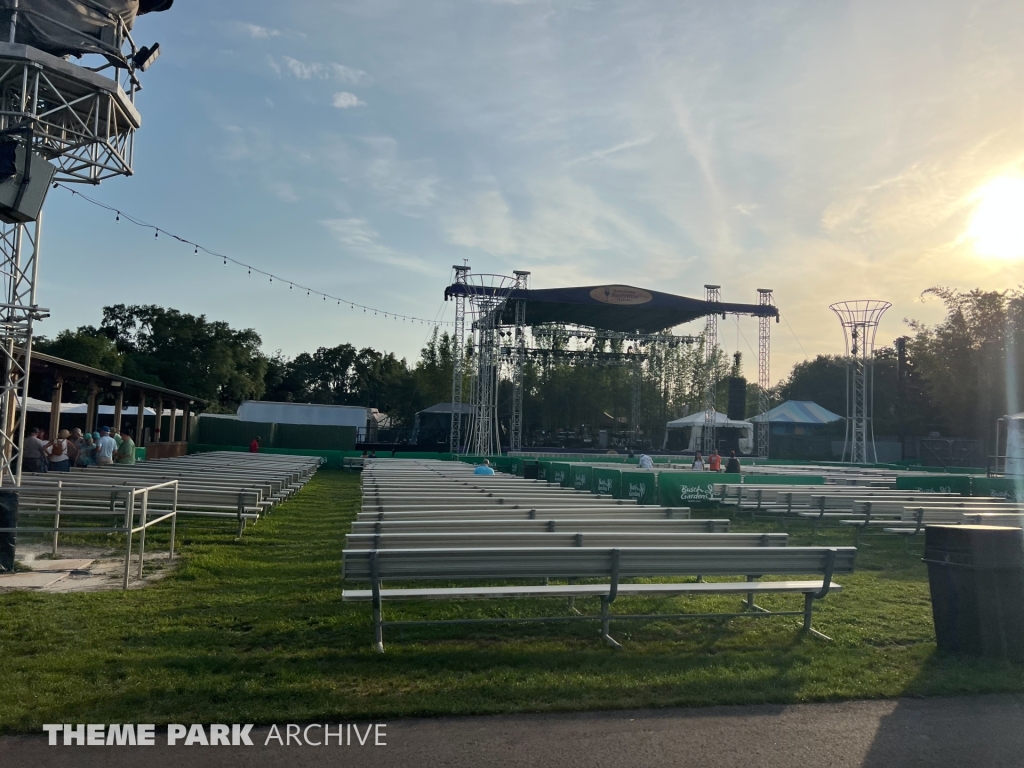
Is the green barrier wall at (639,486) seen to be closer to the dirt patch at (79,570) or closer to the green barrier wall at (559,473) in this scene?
the green barrier wall at (559,473)

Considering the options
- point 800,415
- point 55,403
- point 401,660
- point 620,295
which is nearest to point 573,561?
point 401,660

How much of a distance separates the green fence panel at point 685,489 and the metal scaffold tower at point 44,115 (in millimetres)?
10216

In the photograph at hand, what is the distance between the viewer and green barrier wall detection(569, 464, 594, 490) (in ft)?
53.0

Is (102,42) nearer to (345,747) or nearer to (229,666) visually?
(229,666)

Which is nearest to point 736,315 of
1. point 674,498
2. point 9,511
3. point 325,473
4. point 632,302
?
point 632,302

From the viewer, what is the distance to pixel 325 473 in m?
26.0

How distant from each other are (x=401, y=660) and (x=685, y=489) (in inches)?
418

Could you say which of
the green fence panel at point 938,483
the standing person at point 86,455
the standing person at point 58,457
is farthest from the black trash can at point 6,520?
the green fence panel at point 938,483

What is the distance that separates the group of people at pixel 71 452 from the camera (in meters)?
13.0

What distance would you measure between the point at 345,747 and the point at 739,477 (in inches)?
478

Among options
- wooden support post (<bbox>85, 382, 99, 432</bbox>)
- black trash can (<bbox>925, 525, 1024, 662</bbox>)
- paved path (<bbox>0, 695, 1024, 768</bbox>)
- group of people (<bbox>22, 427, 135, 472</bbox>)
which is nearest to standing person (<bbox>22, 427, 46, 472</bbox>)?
group of people (<bbox>22, 427, 135, 472</bbox>)

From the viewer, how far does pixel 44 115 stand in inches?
365

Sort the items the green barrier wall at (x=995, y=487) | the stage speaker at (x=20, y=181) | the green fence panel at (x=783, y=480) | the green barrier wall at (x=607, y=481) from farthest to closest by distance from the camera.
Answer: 1. the green barrier wall at (x=995, y=487)
2. the green barrier wall at (x=607, y=481)
3. the green fence panel at (x=783, y=480)
4. the stage speaker at (x=20, y=181)

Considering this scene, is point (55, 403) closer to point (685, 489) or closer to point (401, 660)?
point (685, 489)
